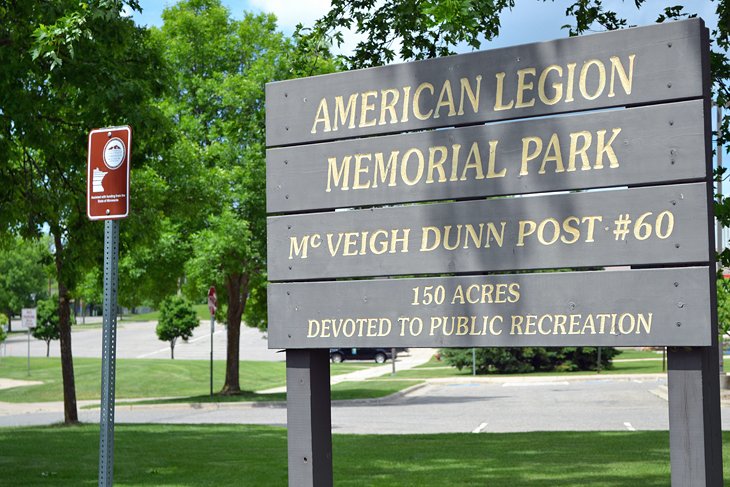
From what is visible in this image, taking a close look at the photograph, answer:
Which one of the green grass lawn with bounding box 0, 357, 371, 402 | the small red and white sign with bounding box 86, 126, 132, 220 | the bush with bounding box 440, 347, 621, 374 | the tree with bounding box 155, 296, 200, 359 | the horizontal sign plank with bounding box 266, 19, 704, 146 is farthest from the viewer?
the tree with bounding box 155, 296, 200, 359

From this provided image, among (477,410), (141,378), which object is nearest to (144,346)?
(141,378)

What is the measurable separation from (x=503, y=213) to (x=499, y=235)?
13 cm

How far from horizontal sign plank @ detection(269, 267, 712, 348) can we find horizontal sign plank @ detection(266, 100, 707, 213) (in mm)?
529

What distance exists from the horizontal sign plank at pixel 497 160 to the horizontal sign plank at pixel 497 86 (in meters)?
0.09

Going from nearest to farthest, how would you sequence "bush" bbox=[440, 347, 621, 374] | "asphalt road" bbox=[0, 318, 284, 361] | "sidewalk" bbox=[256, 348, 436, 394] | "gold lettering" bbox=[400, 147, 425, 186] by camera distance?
"gold lettering" bbox=[400, 147, 425, 186] → "sidewalk" bbox=[256, 348, 436, 394] → "bush" bbox=[440, 347, 621, 374] → "asphalt road" bbox=[0, 318, 284, 361]

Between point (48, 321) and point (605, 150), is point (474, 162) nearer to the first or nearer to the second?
point (605, 150)

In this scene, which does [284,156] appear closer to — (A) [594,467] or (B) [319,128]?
(B) [319,128]

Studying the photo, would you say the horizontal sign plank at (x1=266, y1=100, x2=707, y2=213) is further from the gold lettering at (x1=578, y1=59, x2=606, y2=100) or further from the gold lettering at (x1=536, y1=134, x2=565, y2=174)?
the gold lettering at (x1=578, y1=59, x2=606, y2=100)

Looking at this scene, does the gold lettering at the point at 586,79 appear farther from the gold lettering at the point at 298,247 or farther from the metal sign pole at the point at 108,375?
the metal sign pole at the point at 108,375

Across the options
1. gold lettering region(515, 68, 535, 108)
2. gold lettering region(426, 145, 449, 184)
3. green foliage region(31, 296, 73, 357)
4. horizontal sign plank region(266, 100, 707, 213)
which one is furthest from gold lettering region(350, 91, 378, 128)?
green foliage region(31, 296, 73, 357)

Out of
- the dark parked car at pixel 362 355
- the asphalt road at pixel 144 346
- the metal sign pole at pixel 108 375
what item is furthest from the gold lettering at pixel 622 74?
the asphalt road at pixel 144 346

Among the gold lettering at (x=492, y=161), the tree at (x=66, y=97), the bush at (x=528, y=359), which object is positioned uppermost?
the tree at (x=66, y=97)

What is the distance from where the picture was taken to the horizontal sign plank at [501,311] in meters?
5.26

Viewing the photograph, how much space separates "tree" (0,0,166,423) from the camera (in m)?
12.0
